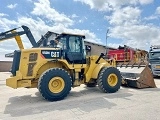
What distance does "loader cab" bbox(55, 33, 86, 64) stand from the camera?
717 cm

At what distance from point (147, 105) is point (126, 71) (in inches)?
171

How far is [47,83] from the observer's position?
6.14 metres

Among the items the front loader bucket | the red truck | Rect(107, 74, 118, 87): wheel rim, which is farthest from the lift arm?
the red truck

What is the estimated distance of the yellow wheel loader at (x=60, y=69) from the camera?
6.26 metres

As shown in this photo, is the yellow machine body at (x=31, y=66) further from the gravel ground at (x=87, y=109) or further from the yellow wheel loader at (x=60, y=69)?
the gravel ground at (x=87, y=109)

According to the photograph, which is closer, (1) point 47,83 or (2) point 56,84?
(1) point 47,83

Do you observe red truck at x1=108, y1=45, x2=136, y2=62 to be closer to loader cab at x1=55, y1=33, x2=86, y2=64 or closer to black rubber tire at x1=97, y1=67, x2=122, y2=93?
black rubber tire at x1=97, y1=67, x2=122, y2=93

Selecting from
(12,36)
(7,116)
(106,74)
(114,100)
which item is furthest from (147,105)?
(12,36)

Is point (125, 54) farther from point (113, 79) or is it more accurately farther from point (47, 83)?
point (47, 83)

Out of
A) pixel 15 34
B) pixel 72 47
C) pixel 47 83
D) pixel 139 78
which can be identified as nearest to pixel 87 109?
pixel 47 83

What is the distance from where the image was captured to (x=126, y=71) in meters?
9.80

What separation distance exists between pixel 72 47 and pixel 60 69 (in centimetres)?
124

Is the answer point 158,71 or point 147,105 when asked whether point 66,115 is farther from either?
point 158,71

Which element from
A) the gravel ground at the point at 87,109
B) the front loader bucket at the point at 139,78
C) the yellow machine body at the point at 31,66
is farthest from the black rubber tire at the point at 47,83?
the front loader bucket at the point at 139,78
